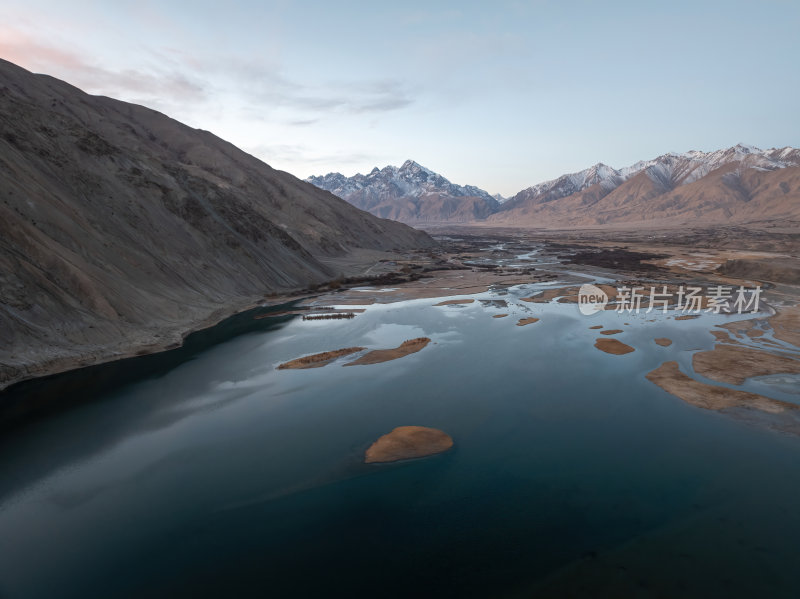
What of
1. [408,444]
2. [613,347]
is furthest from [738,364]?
[408,444]

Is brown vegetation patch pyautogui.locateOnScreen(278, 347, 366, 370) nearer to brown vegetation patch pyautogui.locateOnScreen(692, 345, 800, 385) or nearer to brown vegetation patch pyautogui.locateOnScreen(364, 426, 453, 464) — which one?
brown vegetation patch pyautogui.locateOnScreen(364, 426, 453, 464)

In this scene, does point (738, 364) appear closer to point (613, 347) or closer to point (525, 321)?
point (613, 347)

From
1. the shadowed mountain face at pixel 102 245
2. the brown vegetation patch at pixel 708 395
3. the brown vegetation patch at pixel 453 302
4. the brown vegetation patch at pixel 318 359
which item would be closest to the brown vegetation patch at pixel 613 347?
the brown vegetation patch at pixel 708 395

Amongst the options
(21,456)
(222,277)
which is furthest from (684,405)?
(222,277)

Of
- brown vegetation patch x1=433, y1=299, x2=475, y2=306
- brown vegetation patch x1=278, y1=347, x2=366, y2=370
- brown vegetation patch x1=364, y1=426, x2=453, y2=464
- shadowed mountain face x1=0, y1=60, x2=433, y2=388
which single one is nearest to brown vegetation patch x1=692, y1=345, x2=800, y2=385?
brown vegetation patch x1=364, y1=426, x2=453, y2=464

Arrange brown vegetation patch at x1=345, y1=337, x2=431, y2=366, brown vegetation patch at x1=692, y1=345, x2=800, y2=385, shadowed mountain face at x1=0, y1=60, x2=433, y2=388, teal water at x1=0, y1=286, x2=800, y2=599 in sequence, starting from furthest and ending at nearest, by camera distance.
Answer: brown vegetation patch at x1=345, y1=337, x2=431, y2=366
shadowed mountain face at x1=0, y1=60, x2=433, y2=388
brown vegetation patch at x1=692, y1=345, x2=800, y2=385
teal water at x1=0, y1=286, x2=800, y2=599

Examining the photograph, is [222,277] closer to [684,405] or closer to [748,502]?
[684,405]

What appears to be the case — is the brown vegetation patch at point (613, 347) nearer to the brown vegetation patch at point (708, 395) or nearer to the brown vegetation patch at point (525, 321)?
the brown vegetation patch at point (708, 395)
